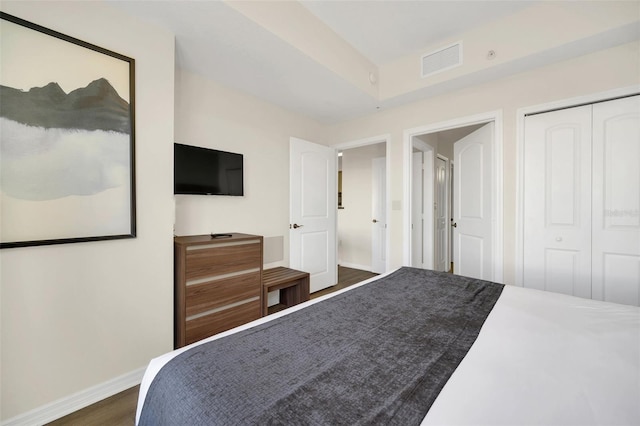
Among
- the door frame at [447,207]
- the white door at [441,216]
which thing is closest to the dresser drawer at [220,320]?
the white door at [441,216]

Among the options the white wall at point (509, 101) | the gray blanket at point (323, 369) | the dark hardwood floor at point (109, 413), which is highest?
the white wall at point (509, 101)

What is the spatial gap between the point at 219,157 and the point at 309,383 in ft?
7.63

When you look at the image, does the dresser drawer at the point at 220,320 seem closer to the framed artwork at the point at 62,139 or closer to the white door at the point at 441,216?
the framed artwork at the point at 62,139

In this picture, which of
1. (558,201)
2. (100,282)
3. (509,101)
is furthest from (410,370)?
(509,101)

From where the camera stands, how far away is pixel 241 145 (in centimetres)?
289

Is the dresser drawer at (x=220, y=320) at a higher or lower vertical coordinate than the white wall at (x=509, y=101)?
lower

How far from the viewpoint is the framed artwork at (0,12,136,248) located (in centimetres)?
135

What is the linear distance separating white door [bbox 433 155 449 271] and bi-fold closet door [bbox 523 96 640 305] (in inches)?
76.0

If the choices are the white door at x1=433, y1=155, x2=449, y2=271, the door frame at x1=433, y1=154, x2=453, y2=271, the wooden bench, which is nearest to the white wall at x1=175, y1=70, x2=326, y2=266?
the wooden bench

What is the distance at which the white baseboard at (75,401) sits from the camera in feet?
4.61

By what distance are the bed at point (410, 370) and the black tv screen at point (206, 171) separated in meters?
1.68

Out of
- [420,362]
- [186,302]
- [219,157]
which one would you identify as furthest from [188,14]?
[420,362]

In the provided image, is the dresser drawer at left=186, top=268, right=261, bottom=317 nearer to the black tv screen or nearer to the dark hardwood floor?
the dark hardwood floor

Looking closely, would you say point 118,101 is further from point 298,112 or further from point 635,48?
point 635,48
